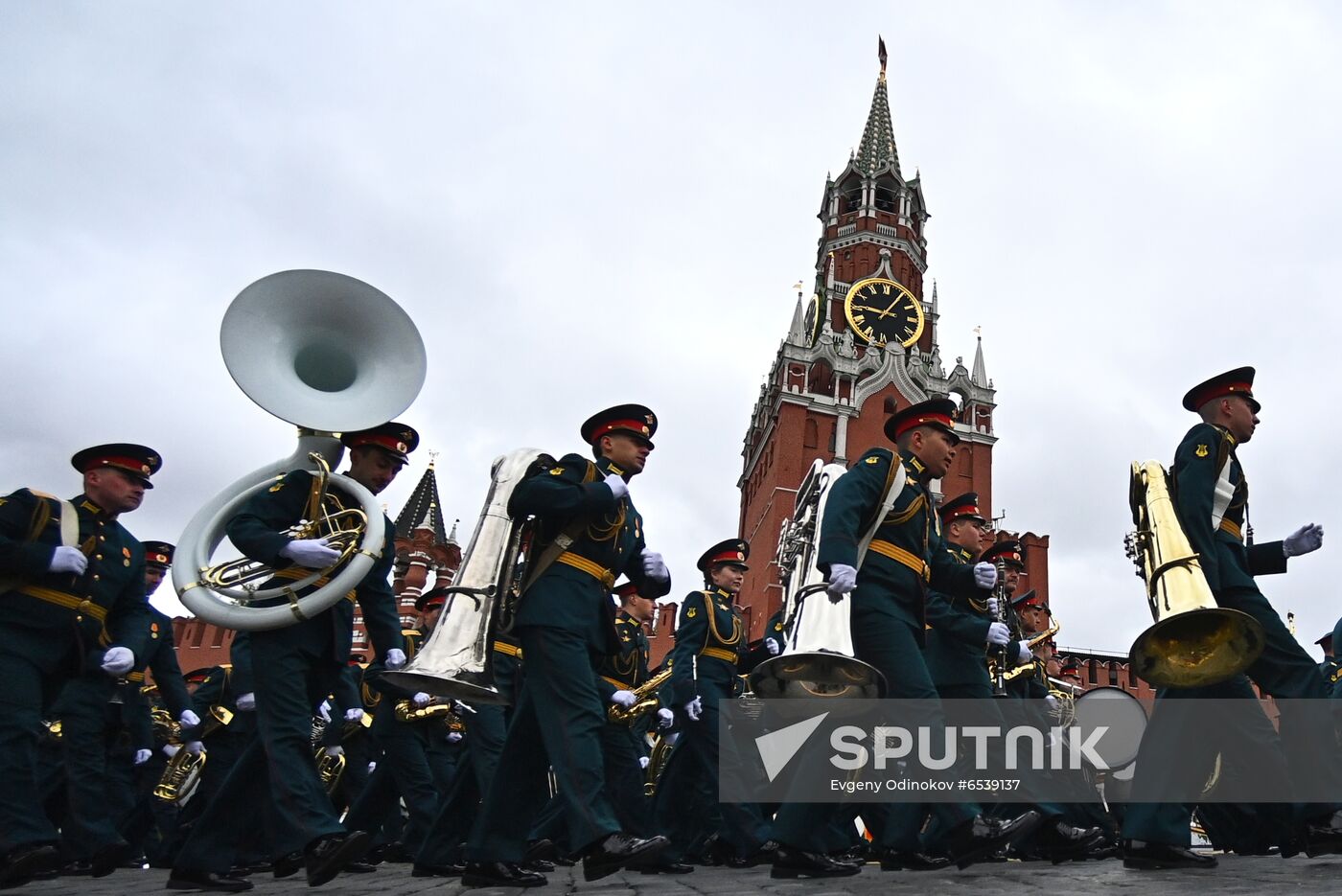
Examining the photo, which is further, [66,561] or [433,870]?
[433,870]

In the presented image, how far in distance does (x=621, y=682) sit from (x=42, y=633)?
13.2 ft

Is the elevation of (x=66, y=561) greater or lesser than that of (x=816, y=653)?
greater

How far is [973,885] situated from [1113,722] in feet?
→ 17.8

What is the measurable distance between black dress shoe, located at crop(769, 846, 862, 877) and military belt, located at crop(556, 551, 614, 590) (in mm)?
1630

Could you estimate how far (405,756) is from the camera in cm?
749

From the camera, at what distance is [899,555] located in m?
5.58

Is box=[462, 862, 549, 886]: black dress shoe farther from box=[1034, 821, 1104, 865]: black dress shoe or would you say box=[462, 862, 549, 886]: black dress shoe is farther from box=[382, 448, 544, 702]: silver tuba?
box=[1034, 821, 1104, 865]: black dress shoe

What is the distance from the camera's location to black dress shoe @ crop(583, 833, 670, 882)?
13.8 feet

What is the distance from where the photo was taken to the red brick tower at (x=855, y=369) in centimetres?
5162

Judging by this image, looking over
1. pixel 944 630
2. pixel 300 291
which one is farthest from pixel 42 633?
pixel 944 630

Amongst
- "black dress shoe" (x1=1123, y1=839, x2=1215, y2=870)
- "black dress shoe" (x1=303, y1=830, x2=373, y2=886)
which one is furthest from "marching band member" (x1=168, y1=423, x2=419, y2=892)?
"black dress shoe" (x1=1123, y1=839, x2=1215, y2=870)

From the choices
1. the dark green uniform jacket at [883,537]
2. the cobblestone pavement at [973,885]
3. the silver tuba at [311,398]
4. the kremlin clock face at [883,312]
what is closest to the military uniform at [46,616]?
the cobblestone pavement at [973,885]

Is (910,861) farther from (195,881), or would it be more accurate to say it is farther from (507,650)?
(195,881)

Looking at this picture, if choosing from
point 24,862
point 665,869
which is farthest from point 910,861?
point 24,862
